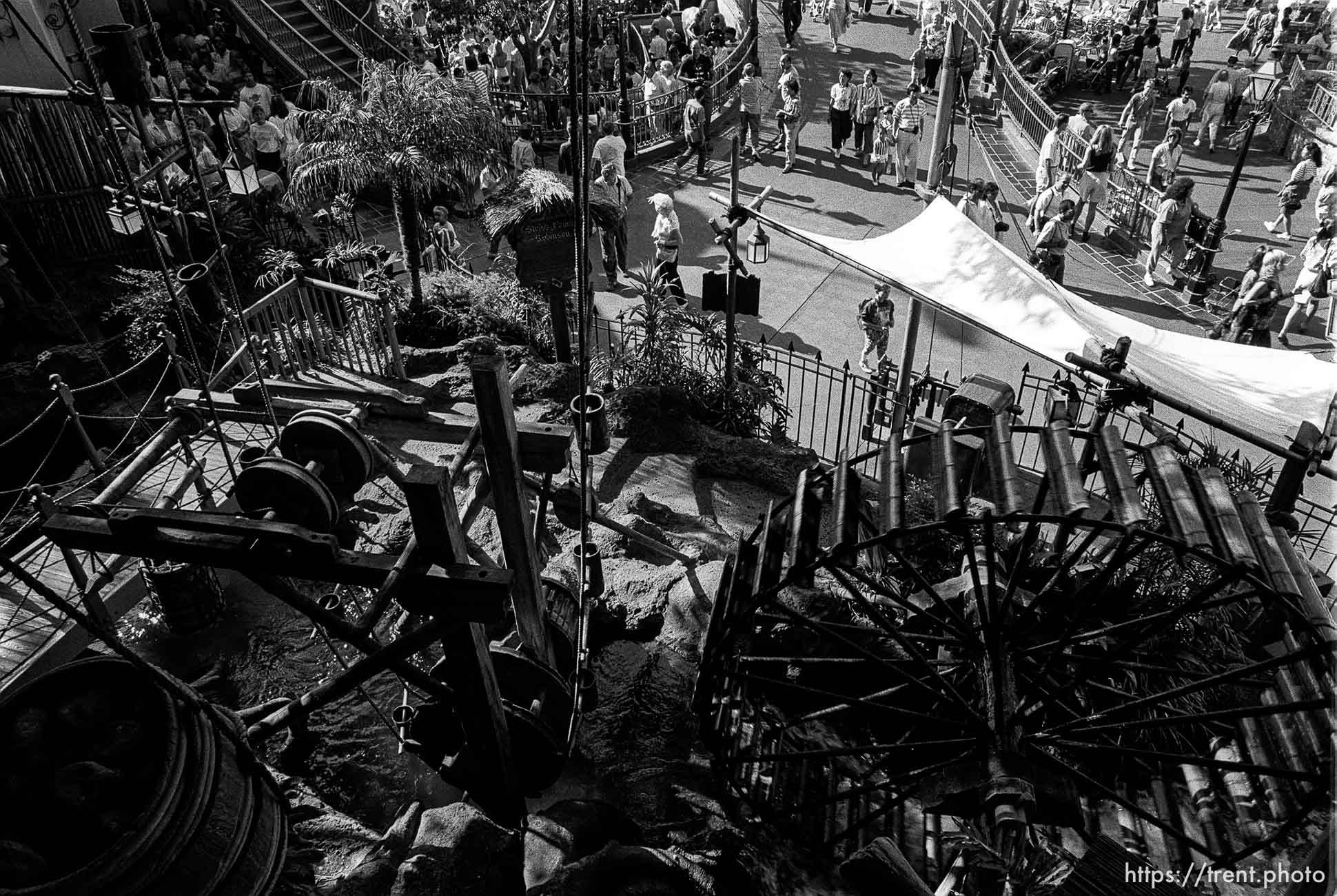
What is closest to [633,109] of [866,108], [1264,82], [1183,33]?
[866,108]

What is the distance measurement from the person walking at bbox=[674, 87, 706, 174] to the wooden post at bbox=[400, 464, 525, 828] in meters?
13.5

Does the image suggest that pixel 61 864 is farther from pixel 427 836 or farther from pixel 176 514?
pixel 427 836

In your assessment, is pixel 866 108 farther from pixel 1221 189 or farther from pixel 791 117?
pixel 1221 189

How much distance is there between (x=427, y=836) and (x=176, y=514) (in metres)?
2.21

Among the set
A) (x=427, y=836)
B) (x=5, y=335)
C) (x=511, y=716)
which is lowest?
(x=5, y=335)

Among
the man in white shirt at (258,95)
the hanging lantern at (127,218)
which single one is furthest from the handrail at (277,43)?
the hanging lantern at (127,218)

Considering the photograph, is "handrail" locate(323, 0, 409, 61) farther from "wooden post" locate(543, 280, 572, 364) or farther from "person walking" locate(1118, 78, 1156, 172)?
"person walking" locate(1118, 78, 1156, 172)

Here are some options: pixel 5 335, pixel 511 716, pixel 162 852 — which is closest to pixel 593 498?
pixel 511 716

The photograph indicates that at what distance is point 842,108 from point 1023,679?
13.6 meters

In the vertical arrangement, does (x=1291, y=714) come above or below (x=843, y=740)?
above

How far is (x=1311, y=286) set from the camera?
12.3 metres

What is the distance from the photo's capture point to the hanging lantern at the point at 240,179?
43.2 ft

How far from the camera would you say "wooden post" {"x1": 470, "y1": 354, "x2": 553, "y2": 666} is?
4.66m

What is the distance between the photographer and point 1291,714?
214 inches
